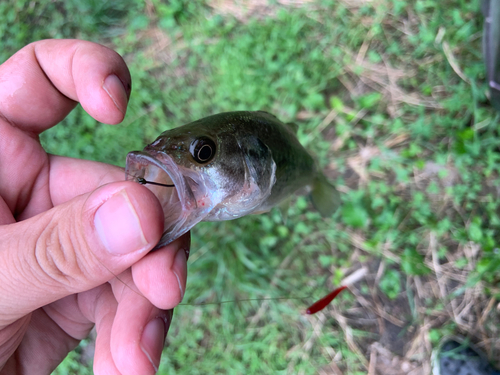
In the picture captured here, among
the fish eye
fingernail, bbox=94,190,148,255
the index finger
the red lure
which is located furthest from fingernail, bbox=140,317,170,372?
the red lure

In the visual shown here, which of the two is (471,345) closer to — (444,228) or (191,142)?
(444,228)

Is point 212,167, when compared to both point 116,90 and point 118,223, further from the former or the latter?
point 116,90

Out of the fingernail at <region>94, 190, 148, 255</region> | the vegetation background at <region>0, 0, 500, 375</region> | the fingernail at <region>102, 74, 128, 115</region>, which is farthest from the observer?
the vegetation background at <region>0, 0, 500, 375</region>

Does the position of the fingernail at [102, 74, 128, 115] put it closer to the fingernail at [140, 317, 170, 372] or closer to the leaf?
the fingernail at [140, 317, 170, 372]

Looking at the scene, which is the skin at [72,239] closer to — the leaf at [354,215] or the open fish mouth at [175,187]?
the open fish mouth at [175,187]

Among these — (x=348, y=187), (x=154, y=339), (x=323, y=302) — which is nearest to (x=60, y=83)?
(x=154, y=339)

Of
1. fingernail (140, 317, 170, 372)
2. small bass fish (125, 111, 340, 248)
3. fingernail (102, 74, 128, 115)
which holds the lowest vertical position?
fingernail (140, 317, 170, 372)

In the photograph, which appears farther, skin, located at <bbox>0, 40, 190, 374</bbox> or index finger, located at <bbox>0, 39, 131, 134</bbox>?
index finger, located at <bbox>0, 39, 131, 134</bbox>

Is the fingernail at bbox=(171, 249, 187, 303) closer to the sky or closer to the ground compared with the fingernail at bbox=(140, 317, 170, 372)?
closer to the sky
